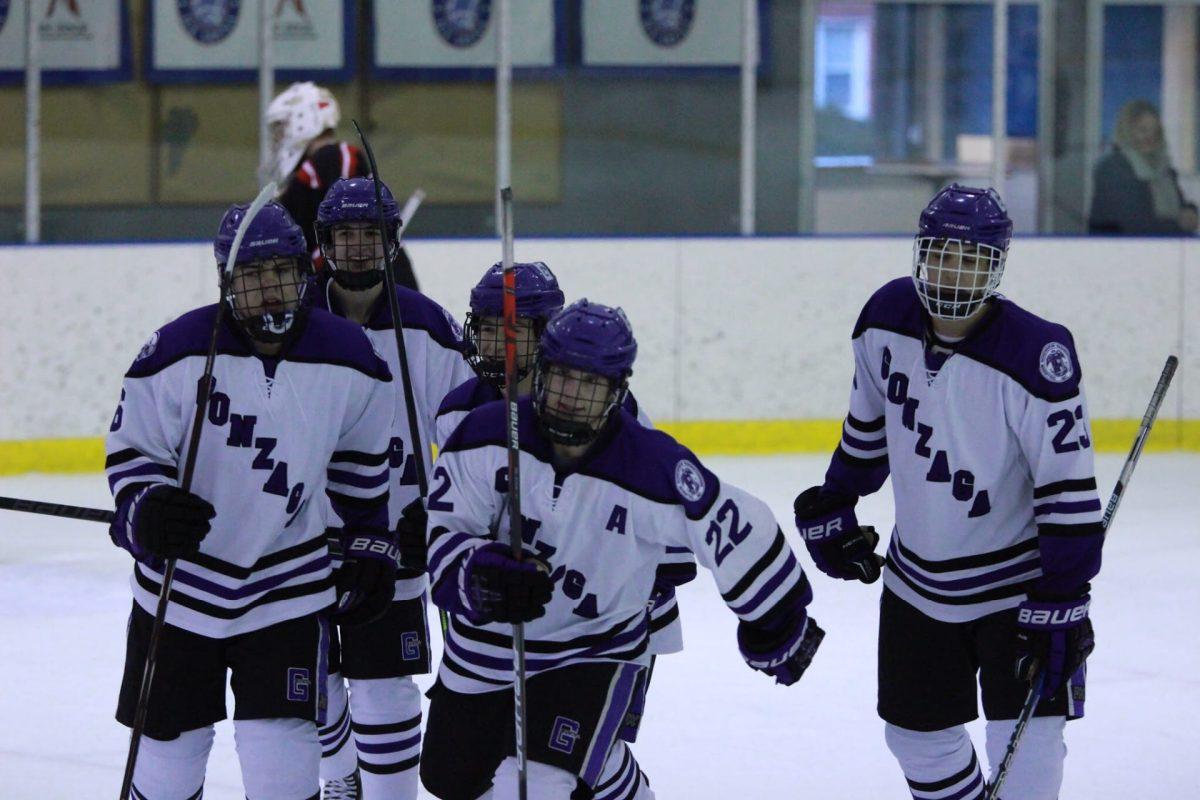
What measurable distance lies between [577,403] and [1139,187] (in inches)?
237

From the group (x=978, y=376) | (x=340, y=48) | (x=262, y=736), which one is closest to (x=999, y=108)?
(x=340, y=48)

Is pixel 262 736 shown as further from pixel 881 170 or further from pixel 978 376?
pixel 881 170

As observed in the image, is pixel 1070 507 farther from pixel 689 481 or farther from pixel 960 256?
pixel 689 481

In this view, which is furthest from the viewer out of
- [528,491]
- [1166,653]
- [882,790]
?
[1166,653]


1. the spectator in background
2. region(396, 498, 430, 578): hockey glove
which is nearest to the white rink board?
the spectator in background

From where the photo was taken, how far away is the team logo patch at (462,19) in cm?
769

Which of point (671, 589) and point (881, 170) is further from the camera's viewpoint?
point (881, 170)

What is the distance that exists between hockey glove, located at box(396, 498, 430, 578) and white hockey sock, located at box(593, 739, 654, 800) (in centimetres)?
52

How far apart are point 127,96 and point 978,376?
5702 millimetres

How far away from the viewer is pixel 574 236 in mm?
7297

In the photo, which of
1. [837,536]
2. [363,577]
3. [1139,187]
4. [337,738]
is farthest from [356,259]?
[1139,187]

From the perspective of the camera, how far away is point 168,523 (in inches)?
96.1

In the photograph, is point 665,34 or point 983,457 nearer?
point 983,457

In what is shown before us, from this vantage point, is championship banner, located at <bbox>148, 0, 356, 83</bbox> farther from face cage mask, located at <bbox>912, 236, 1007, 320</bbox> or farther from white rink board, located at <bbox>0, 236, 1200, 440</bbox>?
face cage mask, located at <bbox>912, 236, 1007, 320</bbox>
